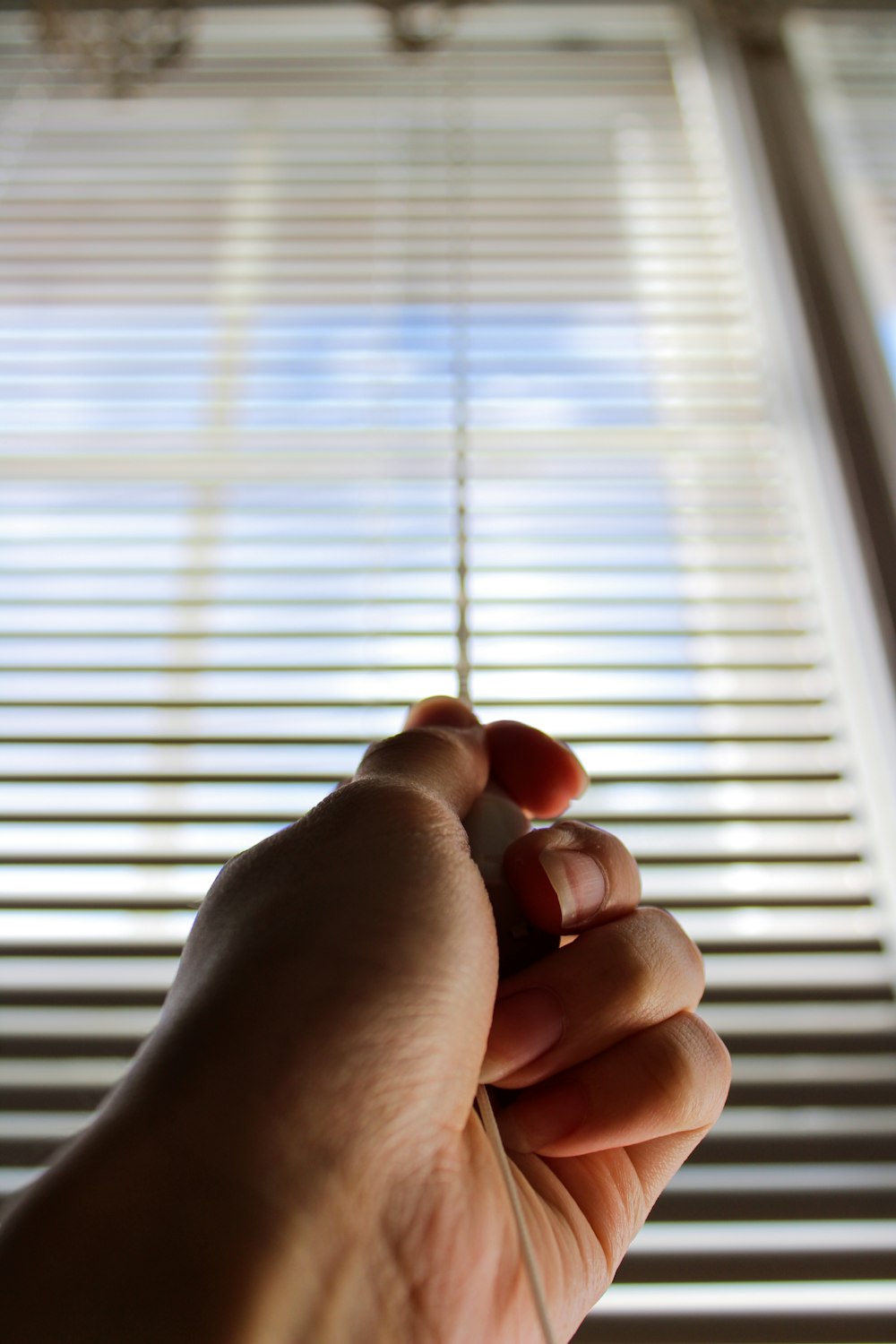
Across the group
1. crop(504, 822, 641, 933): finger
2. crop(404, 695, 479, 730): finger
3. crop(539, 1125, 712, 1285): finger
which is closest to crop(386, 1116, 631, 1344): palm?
crop(539, 1125, 712, 1285): finger

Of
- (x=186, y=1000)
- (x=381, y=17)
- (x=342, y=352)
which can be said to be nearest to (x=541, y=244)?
(x=342, y=352)

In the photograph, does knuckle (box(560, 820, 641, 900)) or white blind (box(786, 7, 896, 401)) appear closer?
knuckle (box(560, 820, 641, 900))

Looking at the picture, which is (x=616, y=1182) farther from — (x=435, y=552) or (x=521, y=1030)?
(x=435, y=552)

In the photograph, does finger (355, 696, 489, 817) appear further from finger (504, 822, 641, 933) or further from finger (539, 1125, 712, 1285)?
finger (539, 1125, 712, 1285)

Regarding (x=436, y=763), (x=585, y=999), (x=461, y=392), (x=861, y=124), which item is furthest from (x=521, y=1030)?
(x=861, y=124)

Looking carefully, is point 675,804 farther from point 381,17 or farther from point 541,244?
point 381,17

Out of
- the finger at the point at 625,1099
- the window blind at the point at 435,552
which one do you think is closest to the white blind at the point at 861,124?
the window blind at the point at 435,552
